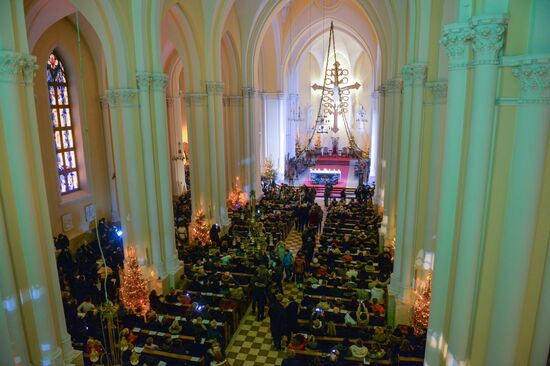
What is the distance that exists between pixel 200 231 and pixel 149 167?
5.00 m

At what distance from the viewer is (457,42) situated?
238 inches

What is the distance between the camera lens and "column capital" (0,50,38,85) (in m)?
6.81

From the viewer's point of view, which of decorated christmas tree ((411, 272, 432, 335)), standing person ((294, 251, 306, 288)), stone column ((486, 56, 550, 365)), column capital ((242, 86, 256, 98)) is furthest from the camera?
column capital ((242, 86, 256, 98))

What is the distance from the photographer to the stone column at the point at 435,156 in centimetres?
966

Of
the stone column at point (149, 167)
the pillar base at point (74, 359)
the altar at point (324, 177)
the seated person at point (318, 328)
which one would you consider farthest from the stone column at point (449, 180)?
the altar at point (324, 177)

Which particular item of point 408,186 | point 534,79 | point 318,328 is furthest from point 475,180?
point 318,328

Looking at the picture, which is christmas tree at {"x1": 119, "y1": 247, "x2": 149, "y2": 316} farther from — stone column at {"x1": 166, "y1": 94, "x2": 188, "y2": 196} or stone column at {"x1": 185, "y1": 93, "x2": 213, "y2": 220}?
stone column at {"x1": 166, "y1": 94, "x2": 188, "y2": 196}

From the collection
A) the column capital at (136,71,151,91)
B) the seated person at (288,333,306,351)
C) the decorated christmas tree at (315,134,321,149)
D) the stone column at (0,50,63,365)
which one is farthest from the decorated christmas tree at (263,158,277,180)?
the stone column at (0,50,63,365)

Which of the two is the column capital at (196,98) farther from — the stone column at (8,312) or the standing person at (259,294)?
the stone column at (8,312)

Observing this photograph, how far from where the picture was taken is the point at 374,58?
28.8 meters

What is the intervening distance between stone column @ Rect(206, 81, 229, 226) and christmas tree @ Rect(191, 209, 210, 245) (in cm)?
130

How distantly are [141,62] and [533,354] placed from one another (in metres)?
11.7

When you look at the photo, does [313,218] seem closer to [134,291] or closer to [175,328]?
[134,291]

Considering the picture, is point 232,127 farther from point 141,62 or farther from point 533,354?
point 533,354
